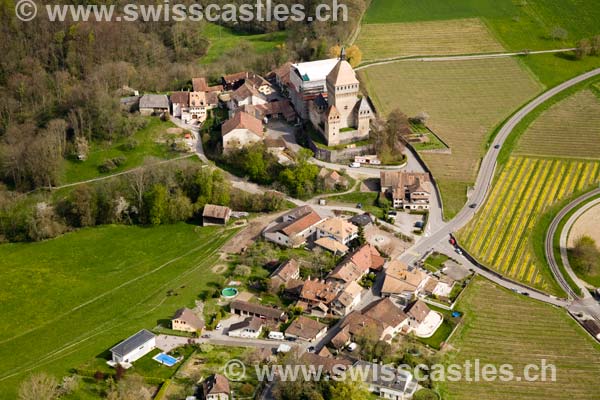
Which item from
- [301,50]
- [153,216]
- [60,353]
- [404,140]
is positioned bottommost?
[60,353]

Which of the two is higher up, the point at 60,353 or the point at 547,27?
the point at 547,27

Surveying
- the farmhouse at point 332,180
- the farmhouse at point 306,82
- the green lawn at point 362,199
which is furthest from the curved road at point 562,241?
the farmhouse at point 306,82

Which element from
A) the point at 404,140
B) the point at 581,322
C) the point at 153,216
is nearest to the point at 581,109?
the point at 404,140

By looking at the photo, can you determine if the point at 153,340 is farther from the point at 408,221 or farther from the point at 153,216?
the point at 408,221

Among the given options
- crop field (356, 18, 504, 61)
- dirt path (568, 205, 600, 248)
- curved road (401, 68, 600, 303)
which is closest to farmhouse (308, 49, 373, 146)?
curved road (401, 68, 600, 303)

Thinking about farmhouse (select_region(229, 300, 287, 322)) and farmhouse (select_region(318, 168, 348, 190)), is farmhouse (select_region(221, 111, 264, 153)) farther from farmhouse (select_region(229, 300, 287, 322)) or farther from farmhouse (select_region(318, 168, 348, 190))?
farmhouse (select_region(229, 300, 287, 322))

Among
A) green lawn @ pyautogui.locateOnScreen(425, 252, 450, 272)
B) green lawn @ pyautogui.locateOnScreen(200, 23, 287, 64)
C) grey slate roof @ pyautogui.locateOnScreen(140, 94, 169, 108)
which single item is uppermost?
green lawn @ pyautogui.locateOnScreen(200, 23, 287, 64)

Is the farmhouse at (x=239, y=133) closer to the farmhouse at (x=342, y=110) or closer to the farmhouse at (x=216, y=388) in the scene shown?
the farmhouse at (x=342, y=110)
